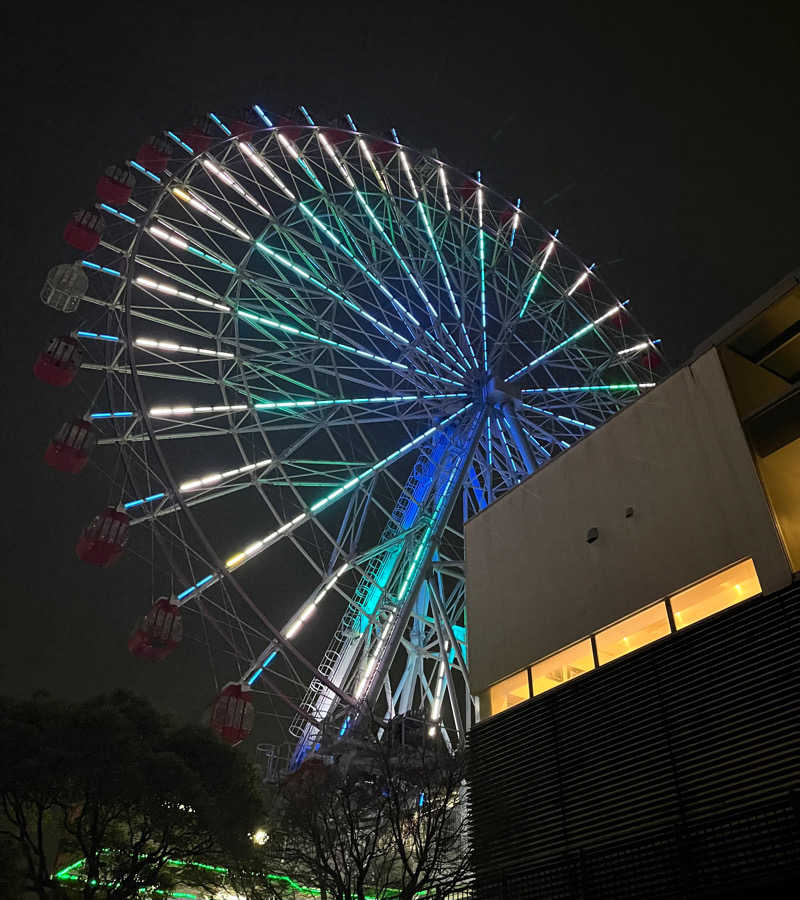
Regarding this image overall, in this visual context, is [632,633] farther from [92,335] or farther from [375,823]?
[92,335]

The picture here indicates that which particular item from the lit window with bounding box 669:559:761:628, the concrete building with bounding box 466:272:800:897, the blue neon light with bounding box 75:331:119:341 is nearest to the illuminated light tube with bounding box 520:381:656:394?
the concrete building with bounding box 466:272:800:897

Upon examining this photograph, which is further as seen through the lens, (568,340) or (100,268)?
(568,340)


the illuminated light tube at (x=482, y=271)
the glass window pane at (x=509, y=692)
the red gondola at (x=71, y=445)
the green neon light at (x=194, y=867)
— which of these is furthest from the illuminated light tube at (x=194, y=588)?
the illuminated light tube at (x=482, y=271)

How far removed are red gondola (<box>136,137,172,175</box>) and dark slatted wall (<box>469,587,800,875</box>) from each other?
17.6m

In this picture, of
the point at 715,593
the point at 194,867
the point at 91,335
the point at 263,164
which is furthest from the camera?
the point at 263,164

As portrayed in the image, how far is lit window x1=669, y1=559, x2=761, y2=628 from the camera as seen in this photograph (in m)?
8.77

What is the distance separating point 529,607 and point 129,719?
6.94 m

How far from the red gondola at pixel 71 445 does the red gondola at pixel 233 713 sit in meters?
7.02

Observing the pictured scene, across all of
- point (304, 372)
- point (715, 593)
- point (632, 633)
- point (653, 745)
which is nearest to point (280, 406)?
point (304, 372)

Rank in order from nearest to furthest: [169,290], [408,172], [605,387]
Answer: [169,290] < [408,172] < [605,387]

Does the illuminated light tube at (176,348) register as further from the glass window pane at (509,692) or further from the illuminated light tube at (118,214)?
the glass window pane at (509,692)

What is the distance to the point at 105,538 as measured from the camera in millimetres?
18109

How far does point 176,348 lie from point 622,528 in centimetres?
1243

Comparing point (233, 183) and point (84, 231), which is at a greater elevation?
point (233, 183)
